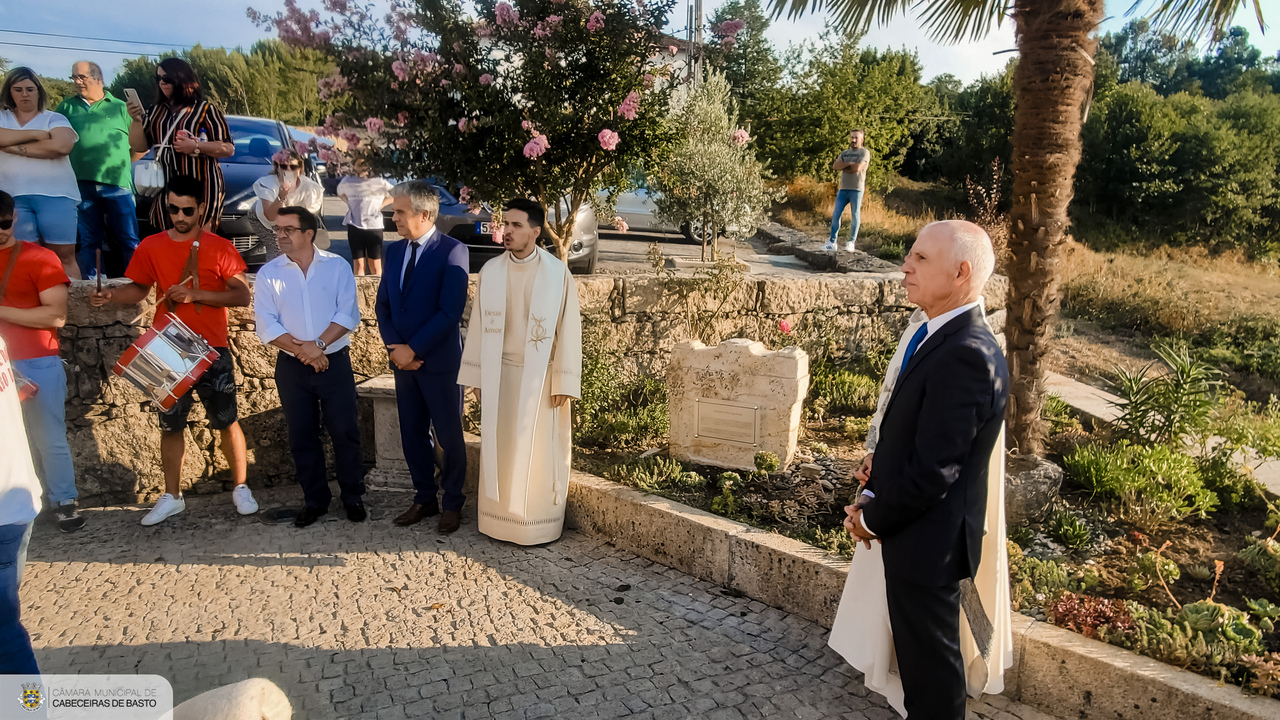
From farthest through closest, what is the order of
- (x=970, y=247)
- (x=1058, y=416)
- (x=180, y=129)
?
(x=1058, y=416)
(x=180, y=129)
(x=970, y=247)

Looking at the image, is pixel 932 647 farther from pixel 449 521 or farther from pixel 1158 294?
pixel 1158 294

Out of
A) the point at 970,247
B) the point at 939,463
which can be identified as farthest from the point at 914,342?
the point at 939,463

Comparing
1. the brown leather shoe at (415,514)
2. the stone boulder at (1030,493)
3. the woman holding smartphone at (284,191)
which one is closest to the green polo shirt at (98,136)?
the woman holding smartphone at (284,191)

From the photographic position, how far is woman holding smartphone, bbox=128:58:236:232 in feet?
17.4

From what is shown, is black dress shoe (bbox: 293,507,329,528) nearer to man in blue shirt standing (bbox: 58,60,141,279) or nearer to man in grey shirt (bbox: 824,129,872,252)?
man in blue shirt standing (bbox: 58,60,141,279)

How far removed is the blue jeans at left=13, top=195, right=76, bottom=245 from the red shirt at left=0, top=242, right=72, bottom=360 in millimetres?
1210

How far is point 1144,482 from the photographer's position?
4.11 metres

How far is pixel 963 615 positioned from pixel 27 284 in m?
4.64

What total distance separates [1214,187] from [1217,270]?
6246 mm

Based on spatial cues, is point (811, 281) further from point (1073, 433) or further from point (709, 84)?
point (709, 84)

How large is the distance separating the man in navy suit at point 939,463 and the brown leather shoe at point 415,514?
Result: 2.98 metres

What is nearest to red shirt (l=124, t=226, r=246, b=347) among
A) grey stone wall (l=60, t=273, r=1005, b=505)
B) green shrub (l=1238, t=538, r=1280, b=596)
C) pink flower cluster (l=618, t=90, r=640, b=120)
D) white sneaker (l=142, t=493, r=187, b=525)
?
grey stone wall (l=60, t=273, r=1005, b=505)

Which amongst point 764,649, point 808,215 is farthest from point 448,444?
point 808,215

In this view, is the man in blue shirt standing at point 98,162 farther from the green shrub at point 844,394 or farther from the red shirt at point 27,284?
the green shrub at point 844,394
